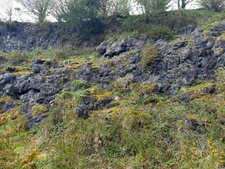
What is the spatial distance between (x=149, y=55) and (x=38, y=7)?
622 inches

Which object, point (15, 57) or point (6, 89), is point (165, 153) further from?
point (15, 57)

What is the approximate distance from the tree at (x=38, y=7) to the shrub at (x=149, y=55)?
541 inches

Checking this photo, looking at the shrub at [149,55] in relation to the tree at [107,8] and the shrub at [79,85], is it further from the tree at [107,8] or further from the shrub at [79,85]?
the tree at [107,8]

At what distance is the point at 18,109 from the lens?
718 inches

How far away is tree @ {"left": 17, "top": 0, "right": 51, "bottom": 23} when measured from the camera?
2930 centimetres

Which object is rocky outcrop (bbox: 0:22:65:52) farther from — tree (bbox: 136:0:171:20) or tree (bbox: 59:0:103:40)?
tree (bbox: 136:0:171:20)

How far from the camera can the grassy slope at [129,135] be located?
914 cm

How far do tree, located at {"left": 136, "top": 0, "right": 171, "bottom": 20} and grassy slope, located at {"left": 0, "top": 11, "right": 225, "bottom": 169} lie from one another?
362 inches

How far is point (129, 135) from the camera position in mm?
11766

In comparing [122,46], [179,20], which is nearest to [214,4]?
[179,20]

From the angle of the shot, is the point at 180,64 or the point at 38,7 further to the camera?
the point at 38,7

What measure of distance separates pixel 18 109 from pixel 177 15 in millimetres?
12546

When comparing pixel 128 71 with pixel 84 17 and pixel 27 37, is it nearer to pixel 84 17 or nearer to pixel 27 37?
pixel 84 17

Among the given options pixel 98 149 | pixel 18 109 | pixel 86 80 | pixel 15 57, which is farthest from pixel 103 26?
pixel 98 149
